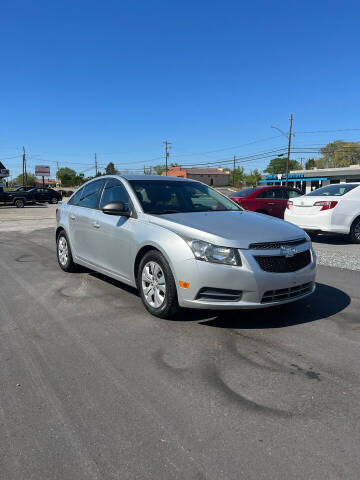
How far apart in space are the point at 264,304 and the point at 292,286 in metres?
0.40

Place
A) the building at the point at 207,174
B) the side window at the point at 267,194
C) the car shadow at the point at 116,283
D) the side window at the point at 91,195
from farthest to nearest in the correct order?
the building at the point at 207,174 → the side window at the point at 267,194 → the side window at the point at 91,195 → the car shadow at the point at 116,283

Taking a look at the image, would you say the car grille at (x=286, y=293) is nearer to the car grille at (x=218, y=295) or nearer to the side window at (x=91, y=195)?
the car grille at (x=218, y=295)

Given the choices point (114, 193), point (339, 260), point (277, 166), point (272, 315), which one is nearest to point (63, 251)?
point (114, 193)

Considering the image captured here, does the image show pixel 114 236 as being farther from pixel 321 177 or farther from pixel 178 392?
pixel 321 177

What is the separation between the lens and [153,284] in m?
4.26

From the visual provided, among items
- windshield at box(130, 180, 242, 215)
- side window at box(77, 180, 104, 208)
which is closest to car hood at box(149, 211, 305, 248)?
windshield at box(130, 180, 242, 215)

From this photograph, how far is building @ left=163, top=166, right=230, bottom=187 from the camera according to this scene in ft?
429

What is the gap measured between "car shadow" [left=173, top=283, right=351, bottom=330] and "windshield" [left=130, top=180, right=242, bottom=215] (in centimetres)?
131

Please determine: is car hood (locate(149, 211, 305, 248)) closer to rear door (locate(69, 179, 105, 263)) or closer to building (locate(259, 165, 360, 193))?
rear door (locate(69, 179, 105, 263))

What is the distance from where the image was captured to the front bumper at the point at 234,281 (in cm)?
369

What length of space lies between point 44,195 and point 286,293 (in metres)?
36.4

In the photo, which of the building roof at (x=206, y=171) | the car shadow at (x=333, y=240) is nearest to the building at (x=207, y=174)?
the building roof at (x=206, y=171)

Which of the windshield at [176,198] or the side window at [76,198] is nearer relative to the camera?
the windshield at [176,198]

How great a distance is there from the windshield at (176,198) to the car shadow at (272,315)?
51.7 inches
